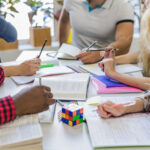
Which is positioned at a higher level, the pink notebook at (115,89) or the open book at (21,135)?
the open book at (21,135)

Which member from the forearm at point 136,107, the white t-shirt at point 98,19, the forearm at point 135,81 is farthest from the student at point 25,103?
the white t-shirt at point 98,19

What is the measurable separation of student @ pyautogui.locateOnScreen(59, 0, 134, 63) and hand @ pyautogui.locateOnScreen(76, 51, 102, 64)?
21 centimetres

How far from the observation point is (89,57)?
4.96 ft

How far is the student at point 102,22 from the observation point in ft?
5.76

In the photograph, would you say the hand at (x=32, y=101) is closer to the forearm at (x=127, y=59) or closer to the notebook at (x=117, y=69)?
the notebook at (x=117, y=69)

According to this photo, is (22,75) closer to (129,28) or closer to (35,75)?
(35,75)

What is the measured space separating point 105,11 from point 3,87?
1050mm

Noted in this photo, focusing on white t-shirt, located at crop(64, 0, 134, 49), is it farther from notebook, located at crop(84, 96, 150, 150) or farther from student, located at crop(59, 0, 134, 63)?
notebook, located at crop(84, 96, 150, 150)

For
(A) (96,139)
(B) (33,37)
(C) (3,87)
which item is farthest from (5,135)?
(B) (33,37)

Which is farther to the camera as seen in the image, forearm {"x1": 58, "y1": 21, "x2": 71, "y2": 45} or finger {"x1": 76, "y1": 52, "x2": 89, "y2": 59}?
forearm {"x1": 58, "y1": 21, "x2": 71, "y2": 45}

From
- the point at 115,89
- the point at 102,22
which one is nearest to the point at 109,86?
the point at 115,89

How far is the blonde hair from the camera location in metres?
1.22

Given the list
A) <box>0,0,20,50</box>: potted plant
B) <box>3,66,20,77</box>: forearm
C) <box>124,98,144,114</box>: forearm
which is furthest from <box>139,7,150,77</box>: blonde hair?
<box>0,0,20,50</box>: potted plant

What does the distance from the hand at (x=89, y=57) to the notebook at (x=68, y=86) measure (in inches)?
13.0
